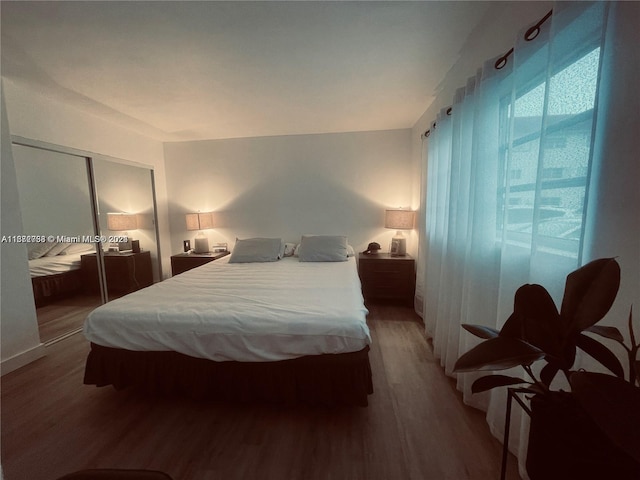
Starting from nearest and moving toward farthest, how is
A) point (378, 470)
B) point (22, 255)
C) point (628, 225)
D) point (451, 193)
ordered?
point (628, 225) → point (378, 470) → point (451, 193) → point (22, 255)

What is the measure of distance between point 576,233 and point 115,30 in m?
2.59

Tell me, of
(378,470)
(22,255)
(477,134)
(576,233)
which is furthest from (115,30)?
(378,470)

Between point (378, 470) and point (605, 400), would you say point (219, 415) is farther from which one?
point (605, 400)

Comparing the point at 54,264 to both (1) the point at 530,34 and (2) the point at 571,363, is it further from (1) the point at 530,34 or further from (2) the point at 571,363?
(1) the point at 530,34

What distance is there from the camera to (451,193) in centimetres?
187

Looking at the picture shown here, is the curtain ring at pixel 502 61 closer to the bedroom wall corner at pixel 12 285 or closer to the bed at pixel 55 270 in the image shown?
the bedroom wall corner at pixel 12 285

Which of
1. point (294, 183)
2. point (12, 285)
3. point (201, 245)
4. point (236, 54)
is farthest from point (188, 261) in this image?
point (236, 54)

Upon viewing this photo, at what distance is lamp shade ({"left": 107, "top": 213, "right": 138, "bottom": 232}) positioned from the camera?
3050 mm

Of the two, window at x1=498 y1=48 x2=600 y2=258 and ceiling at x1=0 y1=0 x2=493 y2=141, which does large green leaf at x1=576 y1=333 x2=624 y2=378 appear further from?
ceiling at x1=0 y1=0 x2=493 y2=141

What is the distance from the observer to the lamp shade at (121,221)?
3.05 m

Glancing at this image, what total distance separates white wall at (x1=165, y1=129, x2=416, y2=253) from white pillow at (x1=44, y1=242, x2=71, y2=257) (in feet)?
4.96

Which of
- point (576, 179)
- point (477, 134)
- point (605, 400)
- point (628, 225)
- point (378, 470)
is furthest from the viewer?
point (477, 134)

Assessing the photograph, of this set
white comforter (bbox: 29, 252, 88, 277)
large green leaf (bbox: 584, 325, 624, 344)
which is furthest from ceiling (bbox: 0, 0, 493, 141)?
large green leaf (bbox: 584, 325, 624, 344)

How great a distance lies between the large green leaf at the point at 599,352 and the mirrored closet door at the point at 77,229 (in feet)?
11.9
